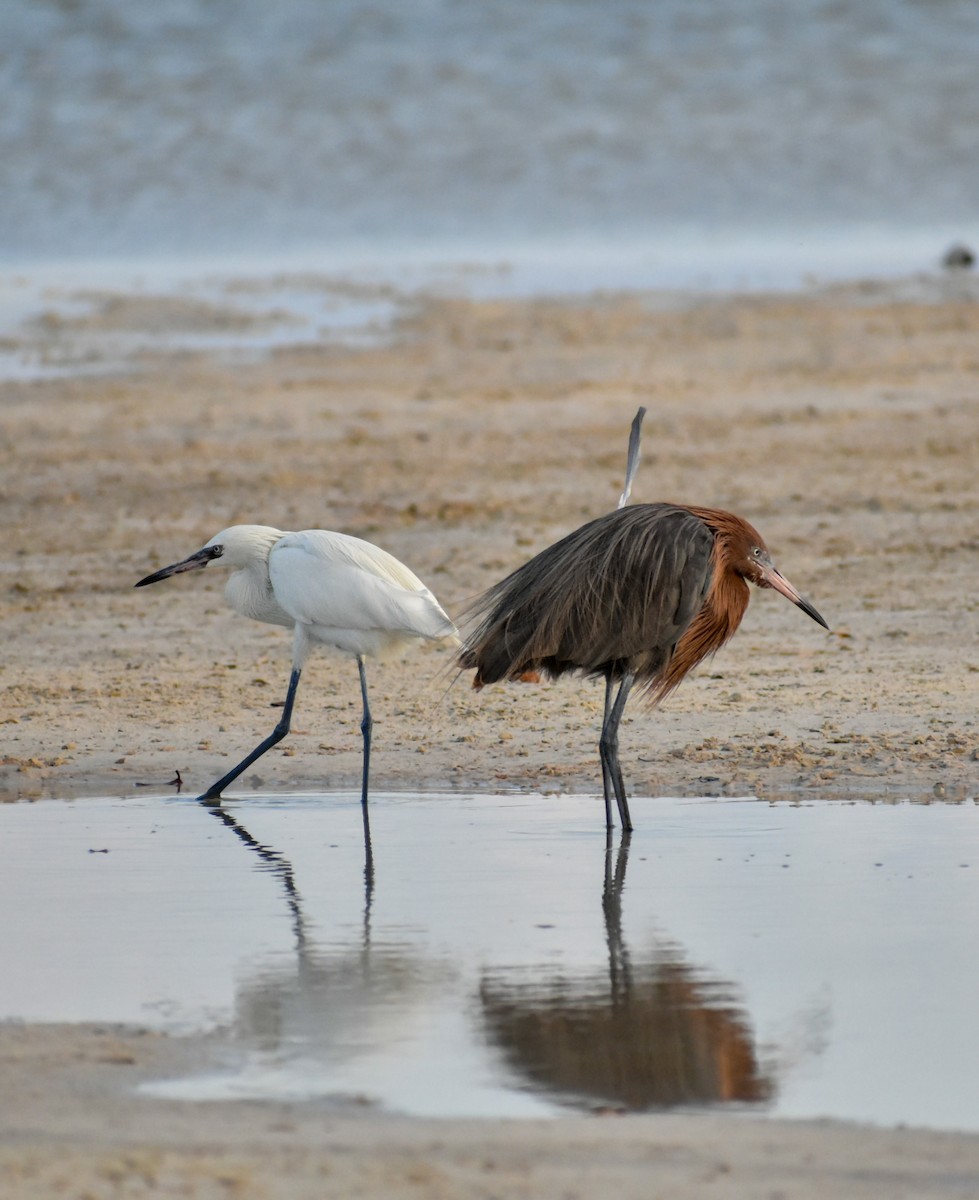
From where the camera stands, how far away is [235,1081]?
475cm

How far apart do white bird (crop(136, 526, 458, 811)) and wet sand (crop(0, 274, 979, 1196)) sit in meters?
0.50

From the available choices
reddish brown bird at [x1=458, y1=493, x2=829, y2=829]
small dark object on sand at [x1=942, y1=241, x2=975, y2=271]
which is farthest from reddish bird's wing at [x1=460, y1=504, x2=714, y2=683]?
small dark object on sand at [x1=942, y1=241, x2=975, y2=271]

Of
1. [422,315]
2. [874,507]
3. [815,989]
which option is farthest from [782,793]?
[422,315]

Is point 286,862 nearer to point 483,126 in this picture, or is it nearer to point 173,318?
point 173,318

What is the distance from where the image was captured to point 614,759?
732 centimetres

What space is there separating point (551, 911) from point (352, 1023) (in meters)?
1.18

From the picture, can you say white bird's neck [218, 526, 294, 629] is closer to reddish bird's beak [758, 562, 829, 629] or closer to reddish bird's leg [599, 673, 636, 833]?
reddish bird's leg [599, 673, 636, 833]

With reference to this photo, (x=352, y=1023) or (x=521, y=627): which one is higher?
(x=521, y=627)

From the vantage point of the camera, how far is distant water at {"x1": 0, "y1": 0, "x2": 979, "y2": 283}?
3372 centimetres

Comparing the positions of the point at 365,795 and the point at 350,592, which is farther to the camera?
the point at 350,592

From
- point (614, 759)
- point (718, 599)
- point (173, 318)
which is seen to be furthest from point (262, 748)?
point (173, 318)

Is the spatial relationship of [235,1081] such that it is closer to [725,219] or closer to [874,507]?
[874,507]

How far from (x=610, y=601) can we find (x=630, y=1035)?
233 cm

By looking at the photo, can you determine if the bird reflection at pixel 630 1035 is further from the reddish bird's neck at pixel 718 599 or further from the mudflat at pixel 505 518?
the mudflat at pixel 505 518
